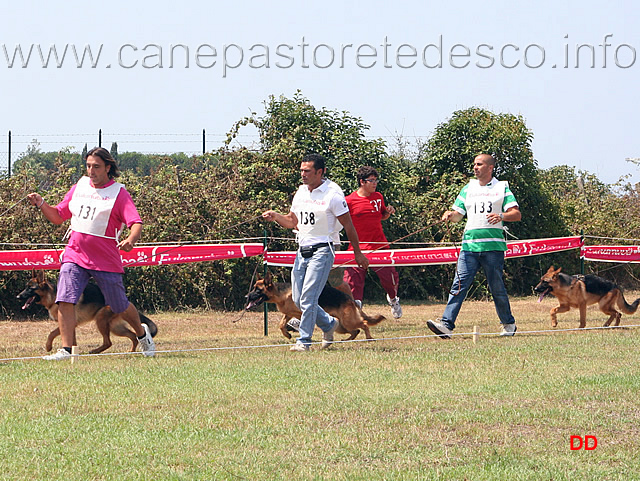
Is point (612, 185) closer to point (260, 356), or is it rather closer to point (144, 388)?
point (260, 356)

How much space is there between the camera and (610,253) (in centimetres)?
1387

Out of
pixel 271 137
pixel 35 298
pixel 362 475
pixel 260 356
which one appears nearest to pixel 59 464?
pixel 362 475

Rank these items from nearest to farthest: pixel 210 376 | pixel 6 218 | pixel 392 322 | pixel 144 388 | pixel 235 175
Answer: pixel 144 388
pixel 210 376
pixel 392 322
pixel 6 218
pixel 235 175

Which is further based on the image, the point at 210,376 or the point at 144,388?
the point at 210,376

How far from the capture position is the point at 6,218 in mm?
14375

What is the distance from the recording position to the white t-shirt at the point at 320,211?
353 inches

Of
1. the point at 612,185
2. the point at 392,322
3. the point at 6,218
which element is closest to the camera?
the point at 392,322

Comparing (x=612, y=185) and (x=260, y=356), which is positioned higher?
(x=612, y=185)

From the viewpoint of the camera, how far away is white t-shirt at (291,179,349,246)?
8.96 metres

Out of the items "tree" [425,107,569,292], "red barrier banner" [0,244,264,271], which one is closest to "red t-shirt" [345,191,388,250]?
"red barrier banner" [0,244,264,271]

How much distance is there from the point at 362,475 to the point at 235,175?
12592 mm

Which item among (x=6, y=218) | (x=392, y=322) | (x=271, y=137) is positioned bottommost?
(x=392, y=322)

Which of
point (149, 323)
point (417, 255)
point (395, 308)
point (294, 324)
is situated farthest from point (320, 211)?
point (417, 255)

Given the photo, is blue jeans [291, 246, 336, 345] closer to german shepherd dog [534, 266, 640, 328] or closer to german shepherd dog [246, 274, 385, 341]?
german shepherd dog [246, 274, 385, 341]
